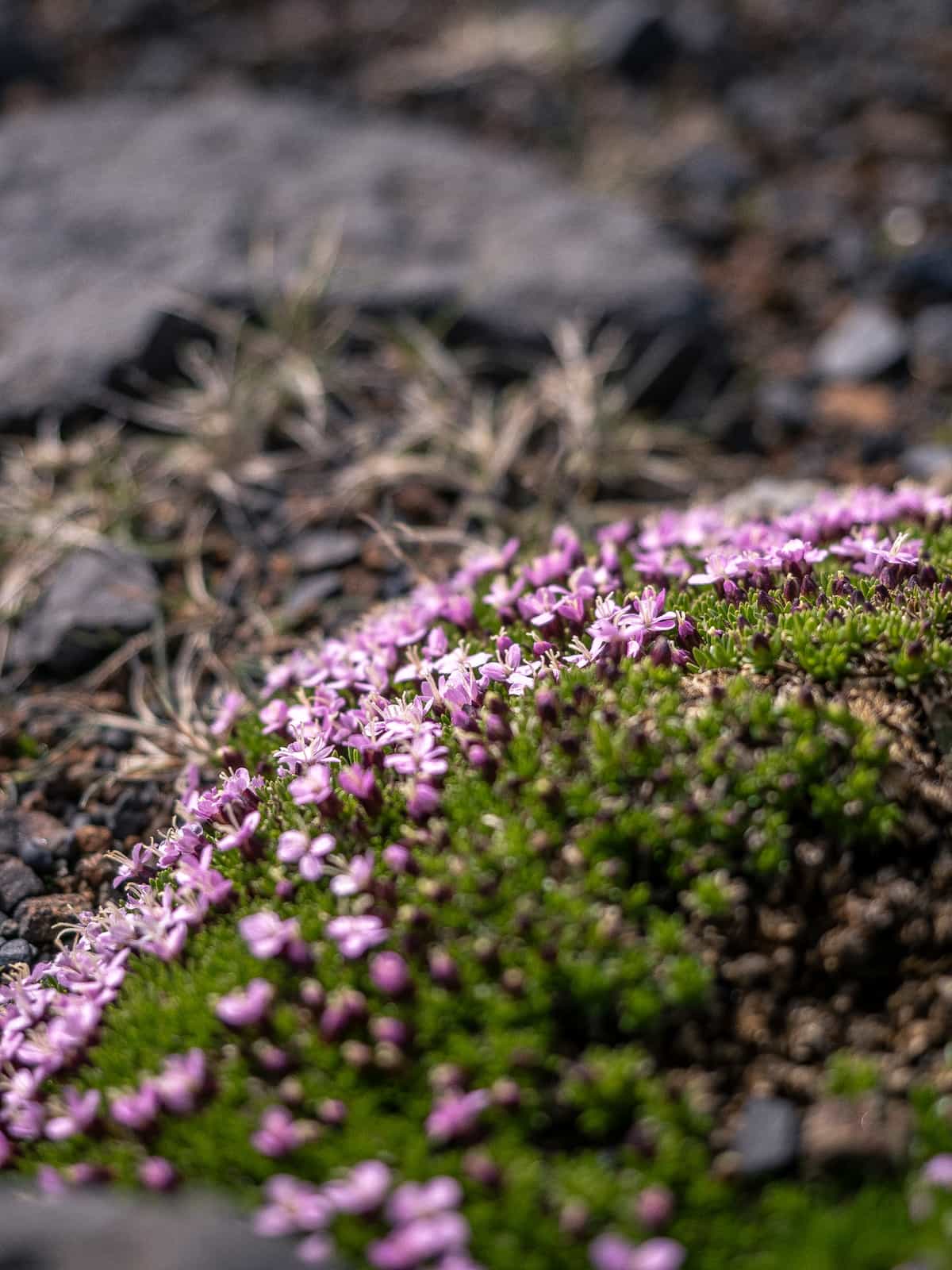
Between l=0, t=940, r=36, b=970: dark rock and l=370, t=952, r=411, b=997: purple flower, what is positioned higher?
l=370, t=952, r=411, b=997: purple flower

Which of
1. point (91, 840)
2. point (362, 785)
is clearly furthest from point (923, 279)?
point (91, 840)

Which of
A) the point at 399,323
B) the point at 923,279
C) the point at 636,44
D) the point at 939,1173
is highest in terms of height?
the point at 636,44

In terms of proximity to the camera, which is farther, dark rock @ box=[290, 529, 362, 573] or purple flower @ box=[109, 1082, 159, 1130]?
dark rock @ box=[290, 529, 362, 573]

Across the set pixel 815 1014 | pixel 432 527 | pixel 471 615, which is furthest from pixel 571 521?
pixel 815 1014

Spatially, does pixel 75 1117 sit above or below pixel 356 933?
below

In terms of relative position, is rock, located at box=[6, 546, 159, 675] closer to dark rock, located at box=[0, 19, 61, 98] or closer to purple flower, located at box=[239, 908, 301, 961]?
purple flower, located at box=[239, 908, 301, 961]

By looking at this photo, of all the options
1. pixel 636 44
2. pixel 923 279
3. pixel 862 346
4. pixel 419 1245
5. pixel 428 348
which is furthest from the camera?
pixel 636 44

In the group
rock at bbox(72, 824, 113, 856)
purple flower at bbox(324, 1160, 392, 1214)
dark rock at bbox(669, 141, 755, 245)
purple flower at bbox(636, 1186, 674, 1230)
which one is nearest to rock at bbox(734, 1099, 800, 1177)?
purple flower at bbox(636, 1186, 674, 1230)

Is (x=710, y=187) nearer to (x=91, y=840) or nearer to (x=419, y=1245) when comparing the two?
(x=91, y=840)
